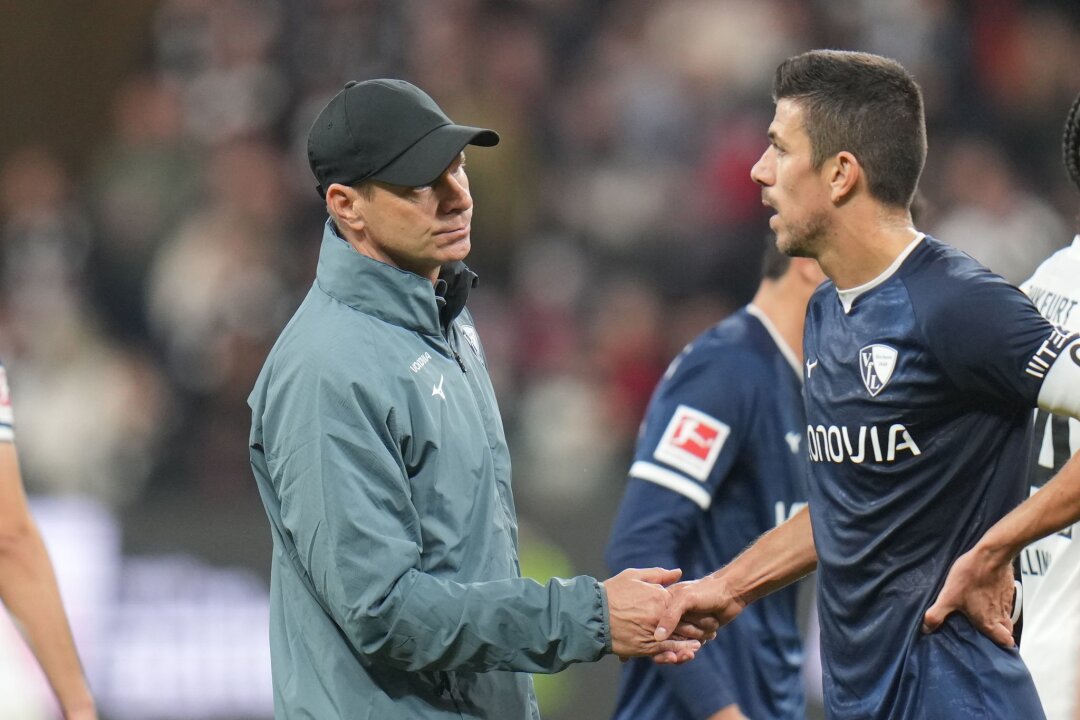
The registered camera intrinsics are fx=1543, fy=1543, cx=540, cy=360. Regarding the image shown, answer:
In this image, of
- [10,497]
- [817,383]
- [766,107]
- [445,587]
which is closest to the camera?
[445,587]

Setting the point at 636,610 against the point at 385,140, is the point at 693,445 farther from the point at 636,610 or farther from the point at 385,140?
the point at 385,140

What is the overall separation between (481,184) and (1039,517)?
7152 millimetres

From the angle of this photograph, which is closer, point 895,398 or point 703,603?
point 895,398

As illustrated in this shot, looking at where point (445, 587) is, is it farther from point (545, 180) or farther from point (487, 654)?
point (545, 180)

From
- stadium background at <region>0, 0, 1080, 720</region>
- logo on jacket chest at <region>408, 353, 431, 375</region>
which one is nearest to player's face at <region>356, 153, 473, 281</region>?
logo on jacket chest at <region>408, 353, 431, 375</region>

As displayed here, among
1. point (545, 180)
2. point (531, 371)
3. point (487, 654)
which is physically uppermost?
point (487, 654)

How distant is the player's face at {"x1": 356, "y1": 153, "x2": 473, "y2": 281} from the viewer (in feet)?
10.5

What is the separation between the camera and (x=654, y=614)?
3150 millimetres

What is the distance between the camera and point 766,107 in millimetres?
10086

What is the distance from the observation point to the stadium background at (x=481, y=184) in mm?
8969

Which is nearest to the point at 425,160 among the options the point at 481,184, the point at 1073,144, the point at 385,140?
the point at 385,140

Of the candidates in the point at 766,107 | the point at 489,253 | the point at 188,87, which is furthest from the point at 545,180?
the point at 188,87

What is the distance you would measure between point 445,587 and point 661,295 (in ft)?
22.3

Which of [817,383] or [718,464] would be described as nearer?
[817,383]
